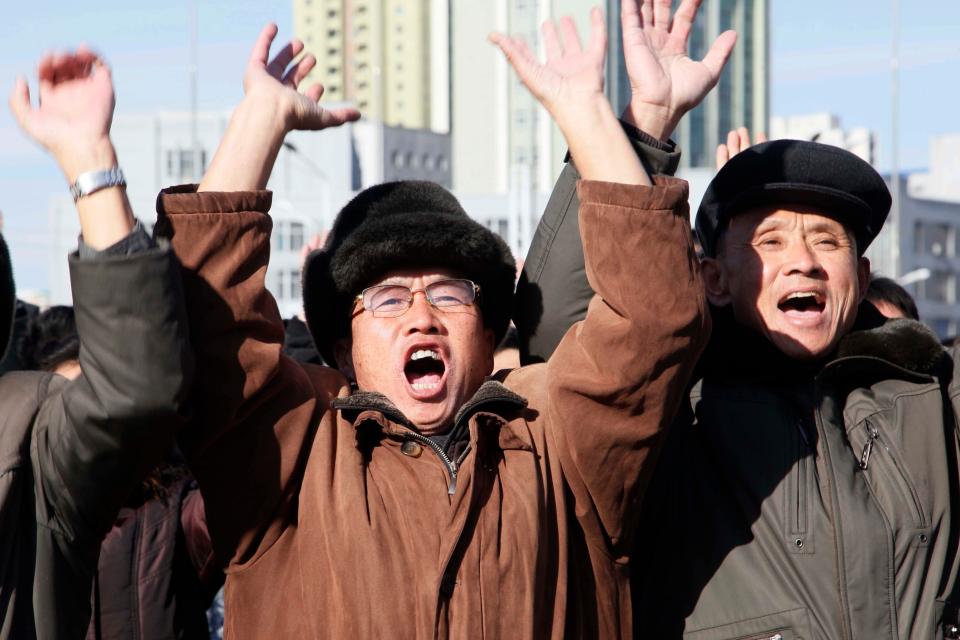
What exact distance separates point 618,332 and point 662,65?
0.73 metres

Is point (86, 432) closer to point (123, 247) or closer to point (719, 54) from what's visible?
point (123, 247)

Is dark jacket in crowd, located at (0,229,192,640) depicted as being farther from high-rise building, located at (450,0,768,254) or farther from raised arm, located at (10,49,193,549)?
high-rise building, located at (450,0,768,254)

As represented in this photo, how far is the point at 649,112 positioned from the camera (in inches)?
146

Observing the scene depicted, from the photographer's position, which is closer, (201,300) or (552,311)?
(201,300)

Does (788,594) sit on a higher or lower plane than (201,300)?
lower

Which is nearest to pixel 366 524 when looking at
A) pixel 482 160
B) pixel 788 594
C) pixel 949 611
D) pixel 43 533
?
pixel 43 533

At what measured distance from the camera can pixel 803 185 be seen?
3.99 meters

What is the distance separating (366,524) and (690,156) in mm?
90330

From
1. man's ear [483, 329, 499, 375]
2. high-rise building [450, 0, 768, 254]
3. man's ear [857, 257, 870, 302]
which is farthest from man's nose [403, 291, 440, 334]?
high-rise building [450, 0, 768, 254]

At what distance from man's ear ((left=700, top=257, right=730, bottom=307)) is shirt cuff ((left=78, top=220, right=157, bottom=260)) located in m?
1.54

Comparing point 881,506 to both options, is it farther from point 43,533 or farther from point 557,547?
point 43,533

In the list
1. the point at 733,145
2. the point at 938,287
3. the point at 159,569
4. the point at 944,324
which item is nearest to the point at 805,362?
the point at 733,145

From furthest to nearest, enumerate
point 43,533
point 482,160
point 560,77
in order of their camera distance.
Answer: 1. point 482,160
2. point 560,77
3. point 43,533

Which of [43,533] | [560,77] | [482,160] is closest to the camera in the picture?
[43,533]
